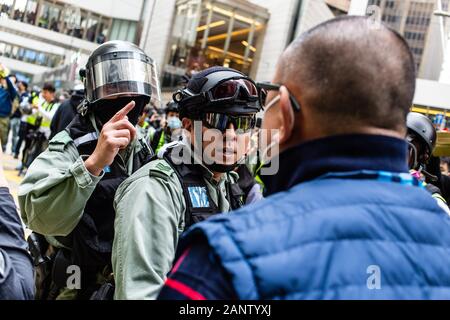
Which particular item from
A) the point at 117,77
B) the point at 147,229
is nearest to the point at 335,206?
the point at 147,229

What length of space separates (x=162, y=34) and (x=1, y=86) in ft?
54.0

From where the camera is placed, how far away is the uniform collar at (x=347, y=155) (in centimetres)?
104

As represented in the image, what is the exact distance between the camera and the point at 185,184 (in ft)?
6.30

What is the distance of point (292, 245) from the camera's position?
2.95 feet

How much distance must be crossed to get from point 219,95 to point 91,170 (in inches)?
26.9

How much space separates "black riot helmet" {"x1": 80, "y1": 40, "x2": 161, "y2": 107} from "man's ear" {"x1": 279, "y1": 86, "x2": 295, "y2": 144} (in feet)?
5.15

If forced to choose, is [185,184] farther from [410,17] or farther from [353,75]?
[410,17]

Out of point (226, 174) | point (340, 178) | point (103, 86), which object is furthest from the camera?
point (103, 86)

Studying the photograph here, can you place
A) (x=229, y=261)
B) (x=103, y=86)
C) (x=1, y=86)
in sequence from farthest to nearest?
(x=1, y=86) < (x=103, y=86) < (x=229, y=261)

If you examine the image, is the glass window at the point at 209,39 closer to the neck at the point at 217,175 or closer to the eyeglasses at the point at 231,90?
the eyeglasses at the point at 231,90
